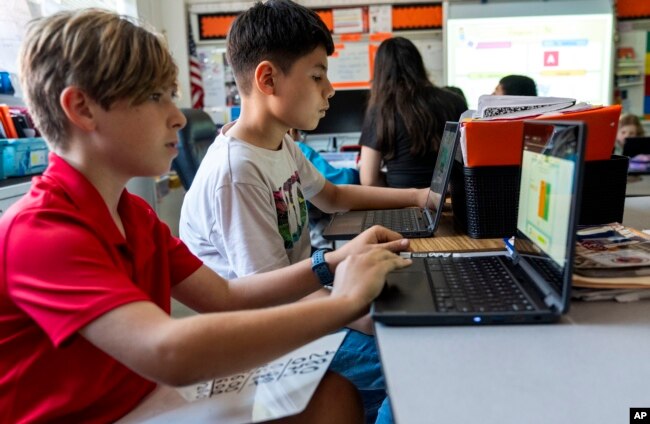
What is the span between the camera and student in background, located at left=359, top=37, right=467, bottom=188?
2209mm

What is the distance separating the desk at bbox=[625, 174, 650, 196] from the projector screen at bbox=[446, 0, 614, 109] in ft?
6.00

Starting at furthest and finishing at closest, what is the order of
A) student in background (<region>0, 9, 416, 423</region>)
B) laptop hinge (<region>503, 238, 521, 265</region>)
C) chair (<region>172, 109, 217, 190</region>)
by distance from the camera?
chair (<region>172, 109, 217, 190</region>) → laptop hinge (<region>503, 238, 521, 265</region>) → student in background (<region>0, 9, 416, 423</region>)

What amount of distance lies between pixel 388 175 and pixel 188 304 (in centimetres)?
155

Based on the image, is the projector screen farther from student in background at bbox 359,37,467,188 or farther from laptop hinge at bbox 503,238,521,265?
laptop hinge at bbox 503,238,521,265

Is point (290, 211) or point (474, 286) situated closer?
point (474, 286)

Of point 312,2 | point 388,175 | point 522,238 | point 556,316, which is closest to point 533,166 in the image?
point 522,238

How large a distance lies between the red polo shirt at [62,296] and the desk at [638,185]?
1.68 meters

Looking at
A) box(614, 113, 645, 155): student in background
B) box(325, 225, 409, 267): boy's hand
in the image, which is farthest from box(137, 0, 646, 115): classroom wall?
box(325, 225, 409, 267): boy's hand

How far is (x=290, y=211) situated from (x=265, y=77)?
305 mm

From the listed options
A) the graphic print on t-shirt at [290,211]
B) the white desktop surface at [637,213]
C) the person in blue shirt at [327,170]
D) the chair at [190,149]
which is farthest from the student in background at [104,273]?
the person in blue shirt at [327,170]

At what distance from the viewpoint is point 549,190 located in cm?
74

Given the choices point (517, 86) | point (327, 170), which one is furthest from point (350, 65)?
point (327, 170)

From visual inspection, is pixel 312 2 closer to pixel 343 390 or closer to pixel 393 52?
pixel 393 52

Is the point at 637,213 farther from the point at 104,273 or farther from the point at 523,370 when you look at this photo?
the point at 104,273
